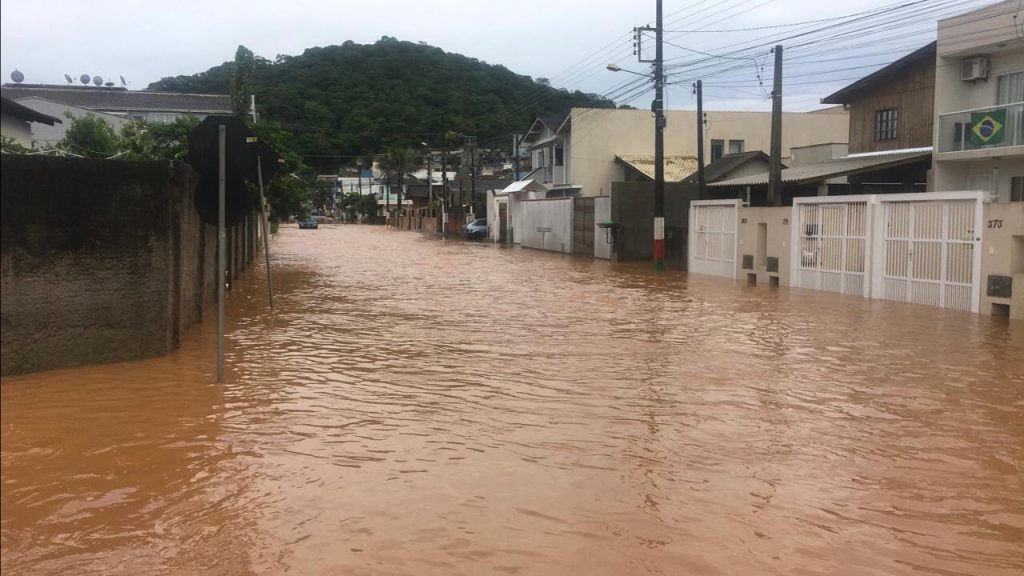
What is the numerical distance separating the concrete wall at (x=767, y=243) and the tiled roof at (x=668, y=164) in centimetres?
2592

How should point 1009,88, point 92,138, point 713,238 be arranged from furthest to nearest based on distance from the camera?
1. point 92,138
2. point 713,238
3. point 1009,88

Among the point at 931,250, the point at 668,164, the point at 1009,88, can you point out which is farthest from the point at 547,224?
the point at 931,250

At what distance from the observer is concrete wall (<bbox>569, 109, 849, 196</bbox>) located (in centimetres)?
5641

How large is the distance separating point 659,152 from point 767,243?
791cm

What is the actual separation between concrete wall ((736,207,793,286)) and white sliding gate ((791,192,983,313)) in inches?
19.5

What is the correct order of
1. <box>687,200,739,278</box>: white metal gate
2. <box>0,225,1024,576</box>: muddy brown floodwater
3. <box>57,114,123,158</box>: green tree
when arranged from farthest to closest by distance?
<box>57,114,123,158</box>: green tree < <box>687,200,739,278</box>: white metal gate < <box>0,225,1024,576</box>: muddy brown floodwater

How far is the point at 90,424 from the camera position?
7.56m

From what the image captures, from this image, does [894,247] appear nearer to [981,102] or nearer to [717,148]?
[981,102]

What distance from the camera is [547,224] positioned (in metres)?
46.5

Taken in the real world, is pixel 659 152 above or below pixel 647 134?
below

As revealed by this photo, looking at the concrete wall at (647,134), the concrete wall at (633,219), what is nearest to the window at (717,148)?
the concrete wall at (647,134)

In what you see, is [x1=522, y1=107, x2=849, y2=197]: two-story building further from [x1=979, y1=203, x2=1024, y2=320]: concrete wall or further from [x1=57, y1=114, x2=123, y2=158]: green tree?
[x1=979, y1=203, x2=1024, y2=320]: concrete wall

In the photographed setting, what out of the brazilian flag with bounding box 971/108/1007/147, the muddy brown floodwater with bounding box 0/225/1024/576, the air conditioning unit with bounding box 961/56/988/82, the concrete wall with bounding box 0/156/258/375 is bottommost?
the muddy brown floodwater with bounding box 0/225/1024/576

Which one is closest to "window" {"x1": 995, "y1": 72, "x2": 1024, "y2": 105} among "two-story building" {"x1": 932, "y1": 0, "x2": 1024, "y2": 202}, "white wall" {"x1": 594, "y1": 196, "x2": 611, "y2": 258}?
"two-story building" {"x1": 932, "y1": 0, "x2": 1024, "y2": 202}
